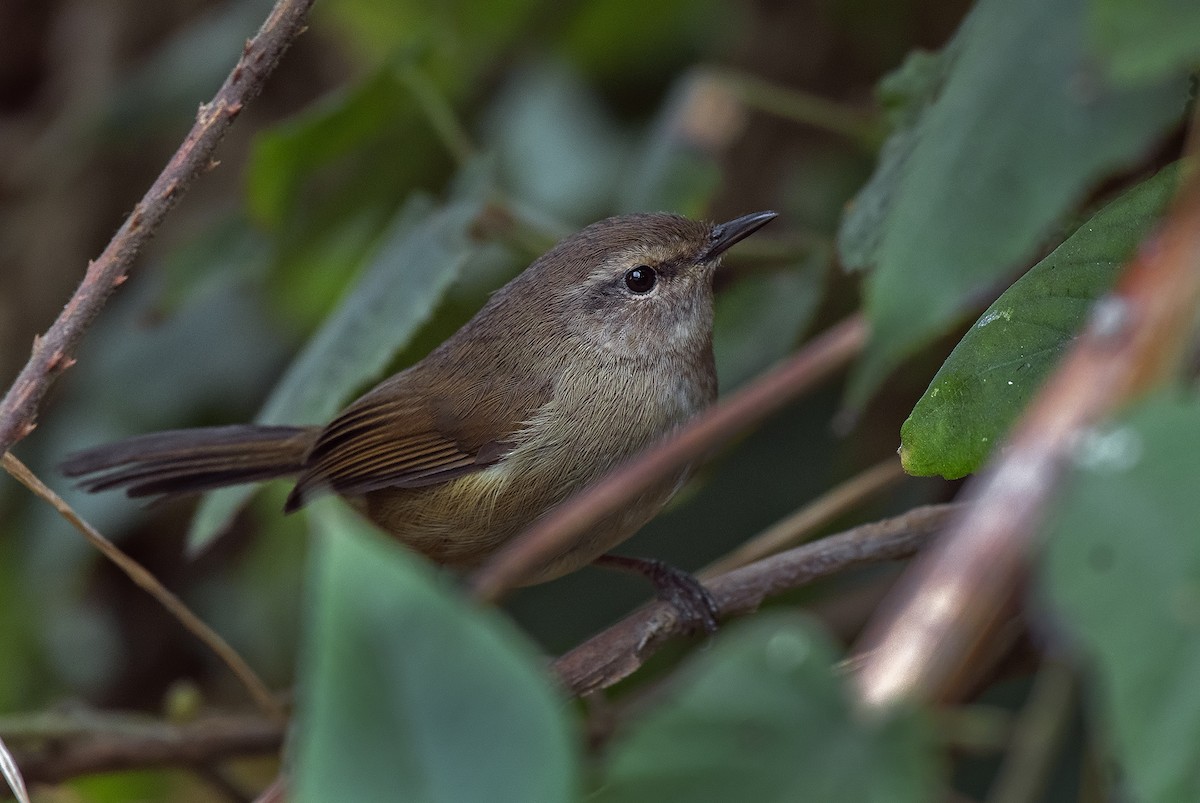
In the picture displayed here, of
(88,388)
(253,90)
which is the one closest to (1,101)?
(88,388)

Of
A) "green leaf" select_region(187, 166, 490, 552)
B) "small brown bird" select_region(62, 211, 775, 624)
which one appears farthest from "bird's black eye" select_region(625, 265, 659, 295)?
"green leaf" select_region(187, 166, 490, 552)

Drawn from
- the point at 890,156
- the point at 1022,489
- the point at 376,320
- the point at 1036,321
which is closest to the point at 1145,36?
the point at 1022,489

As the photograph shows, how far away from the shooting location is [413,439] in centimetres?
306

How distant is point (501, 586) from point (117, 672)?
384 centimetres

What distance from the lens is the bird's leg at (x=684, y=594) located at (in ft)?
8.17

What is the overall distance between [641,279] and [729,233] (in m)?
0.24

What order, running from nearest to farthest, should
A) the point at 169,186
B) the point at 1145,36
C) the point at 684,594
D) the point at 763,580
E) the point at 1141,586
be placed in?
the point at 1141,586 → the point at 1145,36 → the point at 169,186 → the point at 763,580 → the point at 684,594

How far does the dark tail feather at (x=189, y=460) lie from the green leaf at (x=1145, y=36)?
95.0 inches

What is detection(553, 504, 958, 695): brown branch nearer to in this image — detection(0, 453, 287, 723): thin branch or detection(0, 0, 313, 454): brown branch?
detection(0, 453, 287, 723): thin branch

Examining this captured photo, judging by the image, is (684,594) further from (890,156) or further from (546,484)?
(890,156)

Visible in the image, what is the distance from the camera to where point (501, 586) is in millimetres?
1025

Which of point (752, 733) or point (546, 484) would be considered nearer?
point (752, 733)

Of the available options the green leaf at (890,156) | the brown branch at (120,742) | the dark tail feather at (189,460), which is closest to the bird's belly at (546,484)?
the dark tail feather at (189,460)

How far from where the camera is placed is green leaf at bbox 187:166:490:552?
2.55 m
